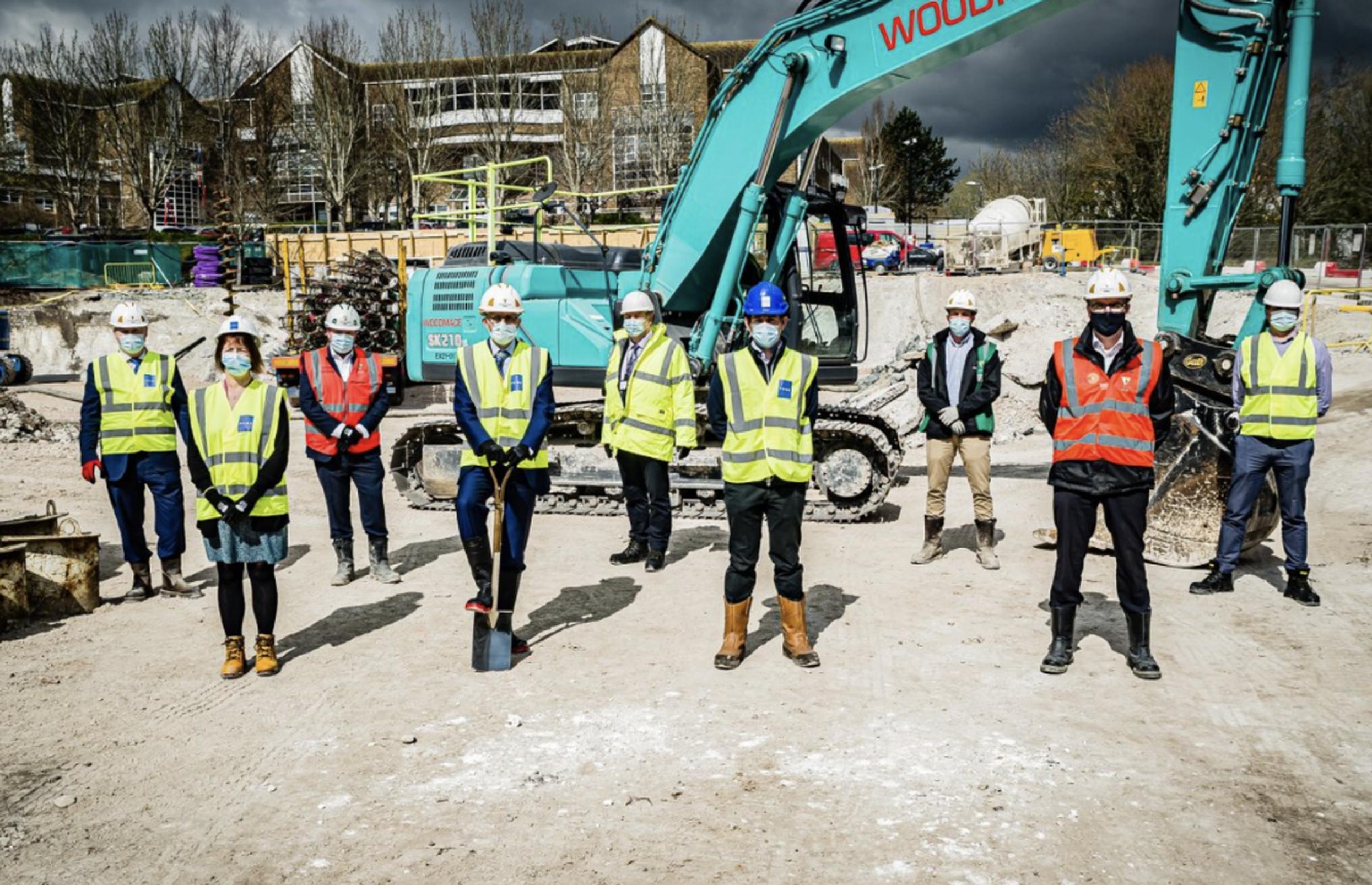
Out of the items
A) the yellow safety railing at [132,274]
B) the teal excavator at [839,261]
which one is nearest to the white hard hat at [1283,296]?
the teal excavator at [839,261]

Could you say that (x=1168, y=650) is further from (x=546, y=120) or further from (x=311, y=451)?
(x=546, y=120)

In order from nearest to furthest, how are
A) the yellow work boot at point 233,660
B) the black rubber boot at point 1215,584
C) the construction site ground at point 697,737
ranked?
the construction site ground at point 697,737 → the yellow work boot at point 233,660 → the black rubber boot at point 1215,584

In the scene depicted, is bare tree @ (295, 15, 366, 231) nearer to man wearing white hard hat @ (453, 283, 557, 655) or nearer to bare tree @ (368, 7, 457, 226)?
bare tree @ (368, 7, 457, 226)

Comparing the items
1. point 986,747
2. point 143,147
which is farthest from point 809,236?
point 143,147

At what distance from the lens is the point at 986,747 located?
4.62 metres

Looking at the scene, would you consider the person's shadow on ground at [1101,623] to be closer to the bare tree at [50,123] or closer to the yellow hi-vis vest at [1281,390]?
the yellow hi-vis vest at [1281,390]

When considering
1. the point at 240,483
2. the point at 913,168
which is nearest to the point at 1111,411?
the point at 240,483

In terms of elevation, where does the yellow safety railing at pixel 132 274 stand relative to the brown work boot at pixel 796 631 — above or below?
above

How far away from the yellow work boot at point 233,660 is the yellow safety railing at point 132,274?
28.0m

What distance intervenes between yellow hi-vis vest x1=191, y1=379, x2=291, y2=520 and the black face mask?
415 cm

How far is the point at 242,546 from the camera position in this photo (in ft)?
18.3

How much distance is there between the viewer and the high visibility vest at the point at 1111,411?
5.31m

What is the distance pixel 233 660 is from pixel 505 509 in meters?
1.57

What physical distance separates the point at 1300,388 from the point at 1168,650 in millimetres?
2086
